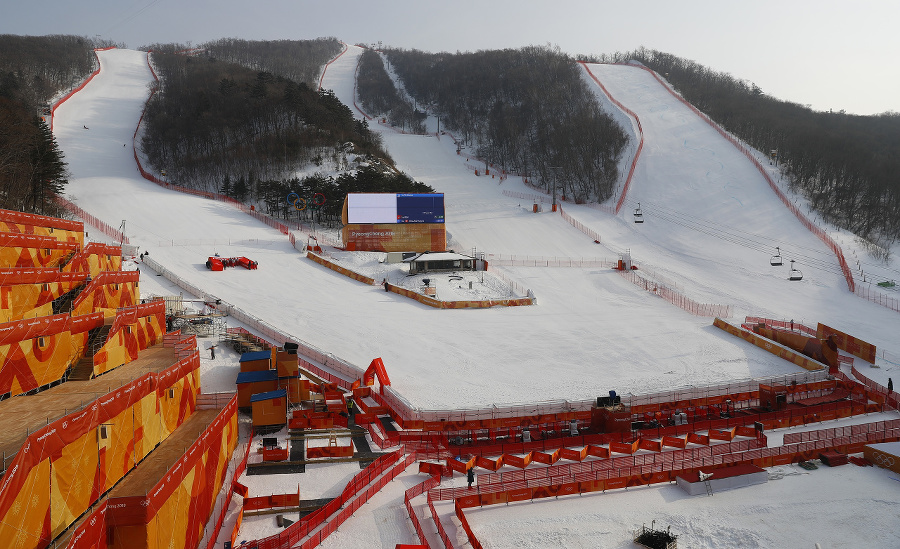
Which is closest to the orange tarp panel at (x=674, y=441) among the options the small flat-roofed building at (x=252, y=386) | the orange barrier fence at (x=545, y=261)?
the small flat-roofed building at (x=252, y=386)

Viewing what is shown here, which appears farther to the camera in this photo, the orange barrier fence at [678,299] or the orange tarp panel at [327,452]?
the orange barrier fence at [678,299]

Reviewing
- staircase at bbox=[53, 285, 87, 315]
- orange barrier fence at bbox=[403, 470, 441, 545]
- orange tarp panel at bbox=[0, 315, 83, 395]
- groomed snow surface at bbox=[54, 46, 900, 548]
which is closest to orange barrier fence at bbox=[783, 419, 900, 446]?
groomed snow surface at bbox=[54, 46, 900, 548]

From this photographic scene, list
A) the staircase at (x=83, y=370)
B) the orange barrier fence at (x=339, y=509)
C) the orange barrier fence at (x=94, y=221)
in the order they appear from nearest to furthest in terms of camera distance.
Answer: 1. the orange barrier fence at (x=339, y=509)
2. the staircase at (x=83, y=370)
3. the orange barrier fence at (x=94, y=221)

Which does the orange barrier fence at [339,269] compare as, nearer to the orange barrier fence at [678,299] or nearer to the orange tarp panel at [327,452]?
the orange barrier fence at [678,299]

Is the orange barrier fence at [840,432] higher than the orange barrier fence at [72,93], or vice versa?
the orange barrier fence at [72,93]

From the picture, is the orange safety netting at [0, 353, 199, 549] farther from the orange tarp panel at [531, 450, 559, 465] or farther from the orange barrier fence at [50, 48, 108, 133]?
the orange barrier fence at [50, 48, 108, 133]

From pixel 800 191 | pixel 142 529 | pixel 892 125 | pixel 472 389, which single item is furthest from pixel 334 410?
pixel 892 125

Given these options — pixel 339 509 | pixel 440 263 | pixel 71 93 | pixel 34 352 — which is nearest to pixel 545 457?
pixel 339 509
